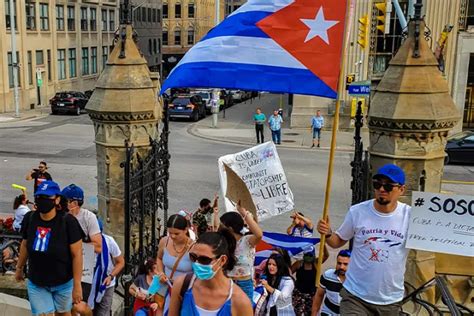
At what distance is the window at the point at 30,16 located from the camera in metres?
38.1

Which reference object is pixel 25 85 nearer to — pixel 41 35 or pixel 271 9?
pixel 41 35

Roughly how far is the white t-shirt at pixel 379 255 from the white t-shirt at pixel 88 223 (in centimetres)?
274

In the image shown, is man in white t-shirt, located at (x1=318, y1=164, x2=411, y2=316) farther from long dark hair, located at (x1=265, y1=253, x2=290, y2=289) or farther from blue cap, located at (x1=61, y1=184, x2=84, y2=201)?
blue cap, located at (x1=61, y1=184, x2=84, y2=201)

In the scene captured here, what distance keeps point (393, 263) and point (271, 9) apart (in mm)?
3016

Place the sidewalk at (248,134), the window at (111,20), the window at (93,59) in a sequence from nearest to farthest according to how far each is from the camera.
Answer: the sidewalk at (248,134) < the window at (93,59) < the window at (111,20)

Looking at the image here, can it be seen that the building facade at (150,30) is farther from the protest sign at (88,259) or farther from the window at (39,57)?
the protest sign at (88,259)

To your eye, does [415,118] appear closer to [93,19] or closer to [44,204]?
[44,204]

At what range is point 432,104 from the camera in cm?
610

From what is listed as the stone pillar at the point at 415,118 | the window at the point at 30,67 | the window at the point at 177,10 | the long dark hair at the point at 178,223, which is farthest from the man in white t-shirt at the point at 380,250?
the window at the point at 177,10

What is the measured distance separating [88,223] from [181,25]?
74.0 m

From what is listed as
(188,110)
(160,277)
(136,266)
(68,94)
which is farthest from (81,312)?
(68,94)

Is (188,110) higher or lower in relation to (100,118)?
lower

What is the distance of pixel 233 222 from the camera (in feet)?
16.8

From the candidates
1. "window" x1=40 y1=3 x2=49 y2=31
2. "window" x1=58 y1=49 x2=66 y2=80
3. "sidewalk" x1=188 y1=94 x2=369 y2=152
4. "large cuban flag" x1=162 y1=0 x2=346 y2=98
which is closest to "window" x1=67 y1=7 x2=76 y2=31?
"window" x1=58 y1=49 x2=66 y2=80
